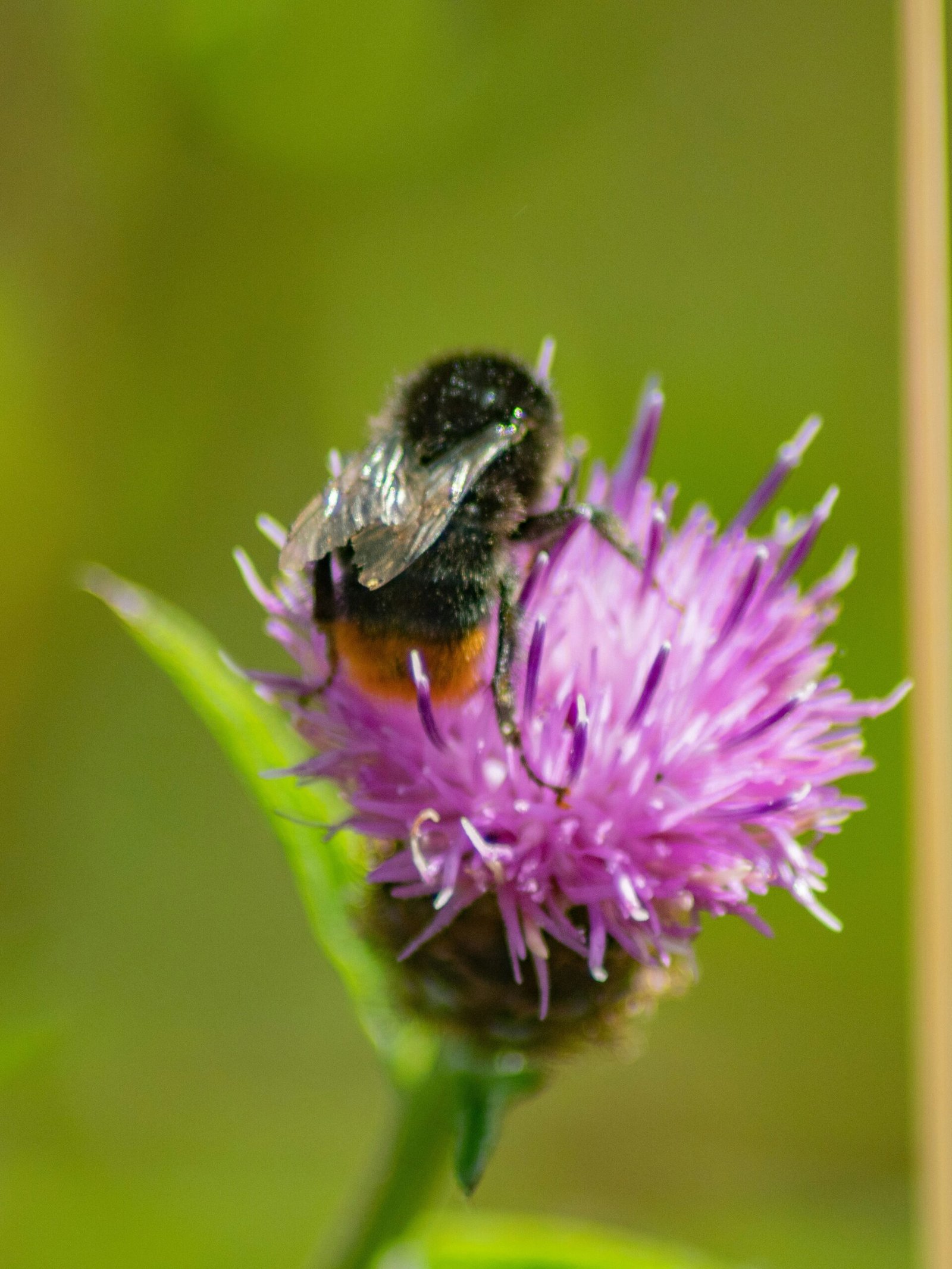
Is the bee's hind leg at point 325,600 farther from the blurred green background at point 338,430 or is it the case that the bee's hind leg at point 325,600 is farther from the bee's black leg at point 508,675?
the blurred green background at point 338,430

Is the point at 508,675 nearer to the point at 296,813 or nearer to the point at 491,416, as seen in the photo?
the point at 491,416

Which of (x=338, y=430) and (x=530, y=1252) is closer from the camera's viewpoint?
(x=530, y=1252)

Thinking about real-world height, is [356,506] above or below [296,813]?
above

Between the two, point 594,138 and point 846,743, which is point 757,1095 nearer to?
point 846,743

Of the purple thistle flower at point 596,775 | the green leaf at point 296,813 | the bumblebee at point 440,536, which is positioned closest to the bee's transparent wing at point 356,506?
the bumblebee at point 440,536

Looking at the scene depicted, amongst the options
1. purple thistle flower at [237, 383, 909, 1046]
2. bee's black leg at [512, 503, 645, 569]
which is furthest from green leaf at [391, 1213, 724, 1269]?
bee's black leg at [512, 503, 645, 569]

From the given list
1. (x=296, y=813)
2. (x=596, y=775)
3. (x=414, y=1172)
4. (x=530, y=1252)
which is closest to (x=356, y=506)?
(x=596, y=775)

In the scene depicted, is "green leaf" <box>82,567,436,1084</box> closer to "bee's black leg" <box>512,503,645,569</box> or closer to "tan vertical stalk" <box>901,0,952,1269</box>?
"bee's black leg" <box>512,503,645,569</box>

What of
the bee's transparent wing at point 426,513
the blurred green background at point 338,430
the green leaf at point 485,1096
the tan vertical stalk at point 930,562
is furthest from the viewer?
the blurred green background at point 338,430
